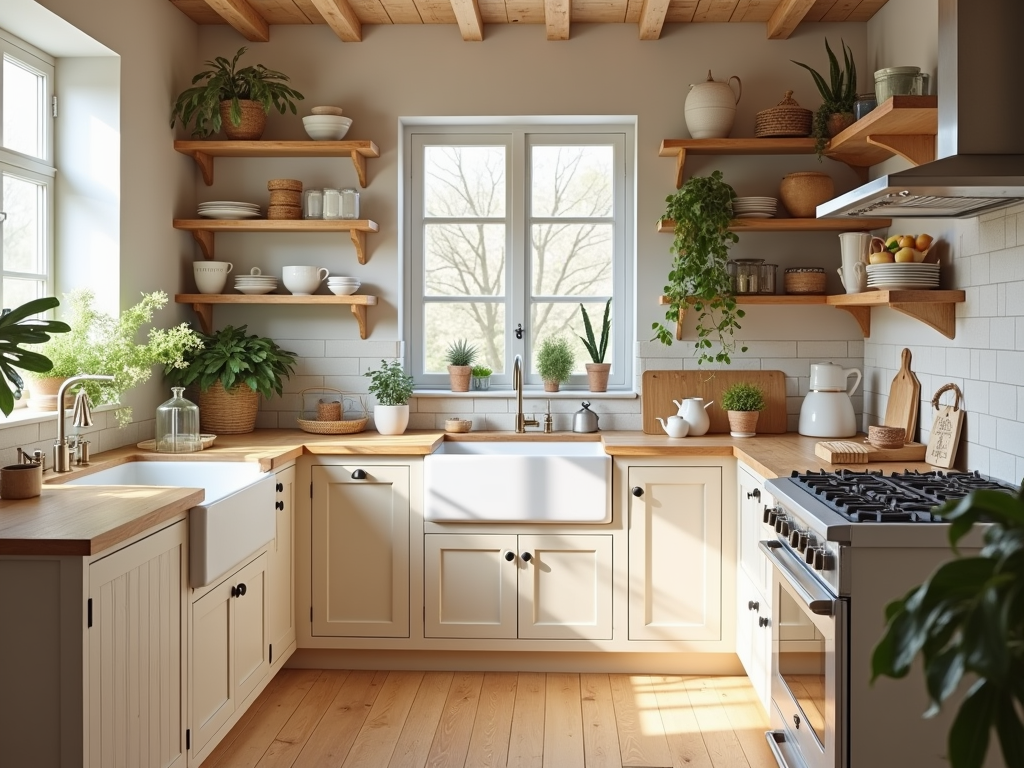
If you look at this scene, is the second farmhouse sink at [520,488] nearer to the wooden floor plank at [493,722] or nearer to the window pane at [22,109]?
the wooden floor plank at [493,722]

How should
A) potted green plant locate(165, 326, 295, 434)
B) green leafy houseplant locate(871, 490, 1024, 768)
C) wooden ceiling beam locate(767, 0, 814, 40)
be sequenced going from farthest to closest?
1. potted green plant locate(165, 326, 295, 434)
2. wooden ceiling beam locate(767, 0, 814, 40)
3. green leafy houseplant locate(871, 490, 1024, 768)

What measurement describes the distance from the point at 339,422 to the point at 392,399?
253 millimetres

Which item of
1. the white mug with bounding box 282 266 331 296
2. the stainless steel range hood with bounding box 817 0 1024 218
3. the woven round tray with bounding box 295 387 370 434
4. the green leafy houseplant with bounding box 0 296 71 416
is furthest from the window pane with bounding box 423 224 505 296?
the green leafy houseplant with bounding box 0 296 71 416

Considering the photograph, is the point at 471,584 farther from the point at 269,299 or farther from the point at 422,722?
the point at 269,299

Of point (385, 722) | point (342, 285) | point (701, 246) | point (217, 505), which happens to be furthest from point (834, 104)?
point (385, 722)

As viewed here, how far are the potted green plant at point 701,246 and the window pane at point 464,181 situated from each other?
0.90m

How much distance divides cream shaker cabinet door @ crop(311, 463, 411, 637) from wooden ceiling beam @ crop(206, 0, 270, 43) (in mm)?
1964

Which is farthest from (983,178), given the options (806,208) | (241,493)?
(241,493)

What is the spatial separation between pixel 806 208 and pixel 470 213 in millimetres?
1555

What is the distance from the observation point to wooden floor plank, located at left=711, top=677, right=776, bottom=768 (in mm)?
3109

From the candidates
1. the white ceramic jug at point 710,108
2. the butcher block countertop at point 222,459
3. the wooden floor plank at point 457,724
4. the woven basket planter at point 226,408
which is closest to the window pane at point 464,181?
the white ceramic jug at point 710,108

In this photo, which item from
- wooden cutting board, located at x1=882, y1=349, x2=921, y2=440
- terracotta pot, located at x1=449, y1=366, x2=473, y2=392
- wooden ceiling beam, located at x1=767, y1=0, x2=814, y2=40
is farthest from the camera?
terracotta pot, located at x1=449, y1=366, x2=473, y2=392

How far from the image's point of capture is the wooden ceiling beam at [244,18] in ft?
12.8

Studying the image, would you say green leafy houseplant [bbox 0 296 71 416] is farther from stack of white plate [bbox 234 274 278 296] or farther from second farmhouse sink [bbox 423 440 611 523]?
stack of white plate [bbox 234 274 278 296]
